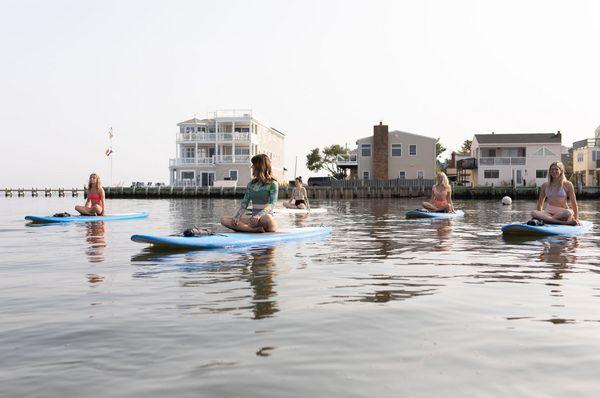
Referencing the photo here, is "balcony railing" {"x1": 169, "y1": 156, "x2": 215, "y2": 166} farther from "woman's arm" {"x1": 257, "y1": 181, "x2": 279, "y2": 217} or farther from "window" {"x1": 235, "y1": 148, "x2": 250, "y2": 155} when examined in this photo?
"woman's arm" {"x1": 257, "y1": 181, "x2": 279, "y2": 217}

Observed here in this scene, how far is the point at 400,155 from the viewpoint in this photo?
68.9 m

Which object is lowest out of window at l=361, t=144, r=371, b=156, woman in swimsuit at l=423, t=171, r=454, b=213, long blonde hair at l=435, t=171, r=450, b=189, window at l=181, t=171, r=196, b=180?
woman in swimsuit at l=423, t=171, r=454, b=213

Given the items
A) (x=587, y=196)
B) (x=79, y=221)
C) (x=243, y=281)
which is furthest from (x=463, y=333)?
(x=587, y=196)

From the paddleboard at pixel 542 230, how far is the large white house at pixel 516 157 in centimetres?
5790

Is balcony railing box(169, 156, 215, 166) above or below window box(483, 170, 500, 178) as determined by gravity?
above

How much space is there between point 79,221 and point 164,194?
166 feet

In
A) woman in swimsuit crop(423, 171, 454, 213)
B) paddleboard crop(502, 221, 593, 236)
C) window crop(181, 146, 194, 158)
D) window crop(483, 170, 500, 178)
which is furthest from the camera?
window crop(181, 146, 194, 158)

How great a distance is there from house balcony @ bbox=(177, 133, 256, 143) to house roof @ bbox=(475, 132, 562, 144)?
27.3 metres

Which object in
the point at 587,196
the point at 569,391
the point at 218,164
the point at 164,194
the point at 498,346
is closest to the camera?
the point at 569,391

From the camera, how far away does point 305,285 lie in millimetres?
8367

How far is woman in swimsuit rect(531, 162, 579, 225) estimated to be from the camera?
49.7ft

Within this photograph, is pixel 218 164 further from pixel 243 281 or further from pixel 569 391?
pixel 569 391

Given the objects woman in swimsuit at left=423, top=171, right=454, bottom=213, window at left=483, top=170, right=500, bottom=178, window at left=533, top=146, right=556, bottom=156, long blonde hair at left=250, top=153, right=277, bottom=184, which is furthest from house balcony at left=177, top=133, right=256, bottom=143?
long blonde hair at left=250, top=153, right=277, bottom=184

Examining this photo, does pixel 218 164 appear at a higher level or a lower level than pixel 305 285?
higher
